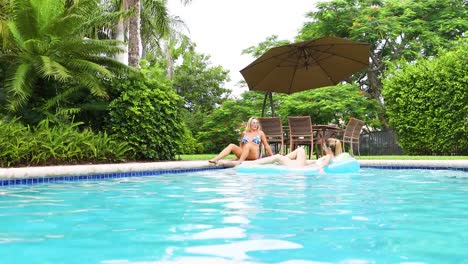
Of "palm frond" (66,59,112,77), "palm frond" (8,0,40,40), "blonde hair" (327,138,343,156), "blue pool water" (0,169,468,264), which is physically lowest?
"blue pool water" (0,169,468,264)

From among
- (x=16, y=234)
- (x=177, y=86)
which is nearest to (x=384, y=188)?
(x=16, y=234)

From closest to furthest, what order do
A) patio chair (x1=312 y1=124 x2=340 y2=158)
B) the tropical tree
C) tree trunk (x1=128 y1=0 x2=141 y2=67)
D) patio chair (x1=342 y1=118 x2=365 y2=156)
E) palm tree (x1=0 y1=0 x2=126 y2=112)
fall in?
palm tree (x1=0 y1=0 x2=126 y2=112), patio chair (x1=342 y1=118 x2=365 y2=156), patio chair (x1=312 y1=124 x2=340 y2=158), tree trunk (x1=128 y1=0 x2=141 y2=67), the tropical tree

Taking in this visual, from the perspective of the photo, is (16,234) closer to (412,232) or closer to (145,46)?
(412,232)

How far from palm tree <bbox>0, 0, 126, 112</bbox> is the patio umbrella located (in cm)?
360

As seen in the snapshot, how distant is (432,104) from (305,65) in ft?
18.6

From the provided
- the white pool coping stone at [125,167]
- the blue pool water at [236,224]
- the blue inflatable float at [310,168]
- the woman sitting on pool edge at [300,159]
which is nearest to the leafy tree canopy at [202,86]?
the white pool coping stone at [125,167]

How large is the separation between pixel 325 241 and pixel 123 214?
2.06 metres

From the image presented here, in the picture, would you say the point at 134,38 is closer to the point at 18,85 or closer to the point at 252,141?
the point at 18,85

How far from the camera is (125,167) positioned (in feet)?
29.2

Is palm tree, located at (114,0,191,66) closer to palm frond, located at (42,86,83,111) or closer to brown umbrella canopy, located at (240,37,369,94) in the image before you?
palm frond, located at (42,86,83,111)

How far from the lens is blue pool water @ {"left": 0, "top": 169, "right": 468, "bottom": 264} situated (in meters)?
2.82

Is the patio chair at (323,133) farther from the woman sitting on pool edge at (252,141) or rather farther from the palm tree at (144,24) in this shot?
the palm tree at (144,24)

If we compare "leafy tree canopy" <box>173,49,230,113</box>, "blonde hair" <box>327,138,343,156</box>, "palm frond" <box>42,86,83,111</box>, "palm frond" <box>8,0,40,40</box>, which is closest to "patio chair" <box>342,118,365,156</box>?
"blonde hair" <box>327,138,343,156</box>

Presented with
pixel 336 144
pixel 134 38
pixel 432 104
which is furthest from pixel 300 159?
pixel 432 104
